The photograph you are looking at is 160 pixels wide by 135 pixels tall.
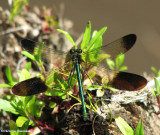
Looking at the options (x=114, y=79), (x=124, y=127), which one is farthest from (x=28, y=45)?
(x=124, y=127)

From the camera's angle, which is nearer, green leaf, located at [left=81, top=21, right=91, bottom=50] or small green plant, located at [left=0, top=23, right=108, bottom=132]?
small green plant, located at [left=0, top=23, right=108, bottom=132]

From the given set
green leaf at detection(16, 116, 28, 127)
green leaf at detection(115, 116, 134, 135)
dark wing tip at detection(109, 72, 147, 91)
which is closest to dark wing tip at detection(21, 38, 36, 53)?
green leaf at detection(16, 116, 28, 127)

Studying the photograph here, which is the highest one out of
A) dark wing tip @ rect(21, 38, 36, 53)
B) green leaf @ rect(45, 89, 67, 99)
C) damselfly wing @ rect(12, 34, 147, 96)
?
Answer: dark wing tip @ rect(21, 38, 36, 53)

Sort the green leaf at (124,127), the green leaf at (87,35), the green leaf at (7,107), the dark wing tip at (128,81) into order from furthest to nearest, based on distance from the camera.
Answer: the green leaf at (87,35)
the green leaf at (7,107)
the dark wing tip at (128,81)
the green leaf at (124,127)

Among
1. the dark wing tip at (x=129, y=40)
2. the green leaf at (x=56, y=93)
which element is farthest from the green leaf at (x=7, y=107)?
the dark wing tip at (x=129, y=40)

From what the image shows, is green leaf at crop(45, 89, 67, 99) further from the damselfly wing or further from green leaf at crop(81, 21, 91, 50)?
green leaf at crop(81, 21, 91, 50)

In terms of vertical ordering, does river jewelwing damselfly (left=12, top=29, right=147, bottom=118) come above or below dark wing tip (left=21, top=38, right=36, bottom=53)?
below

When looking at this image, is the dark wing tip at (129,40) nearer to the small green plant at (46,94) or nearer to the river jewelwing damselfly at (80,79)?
the river jewelwing damselfly at (80,79)
